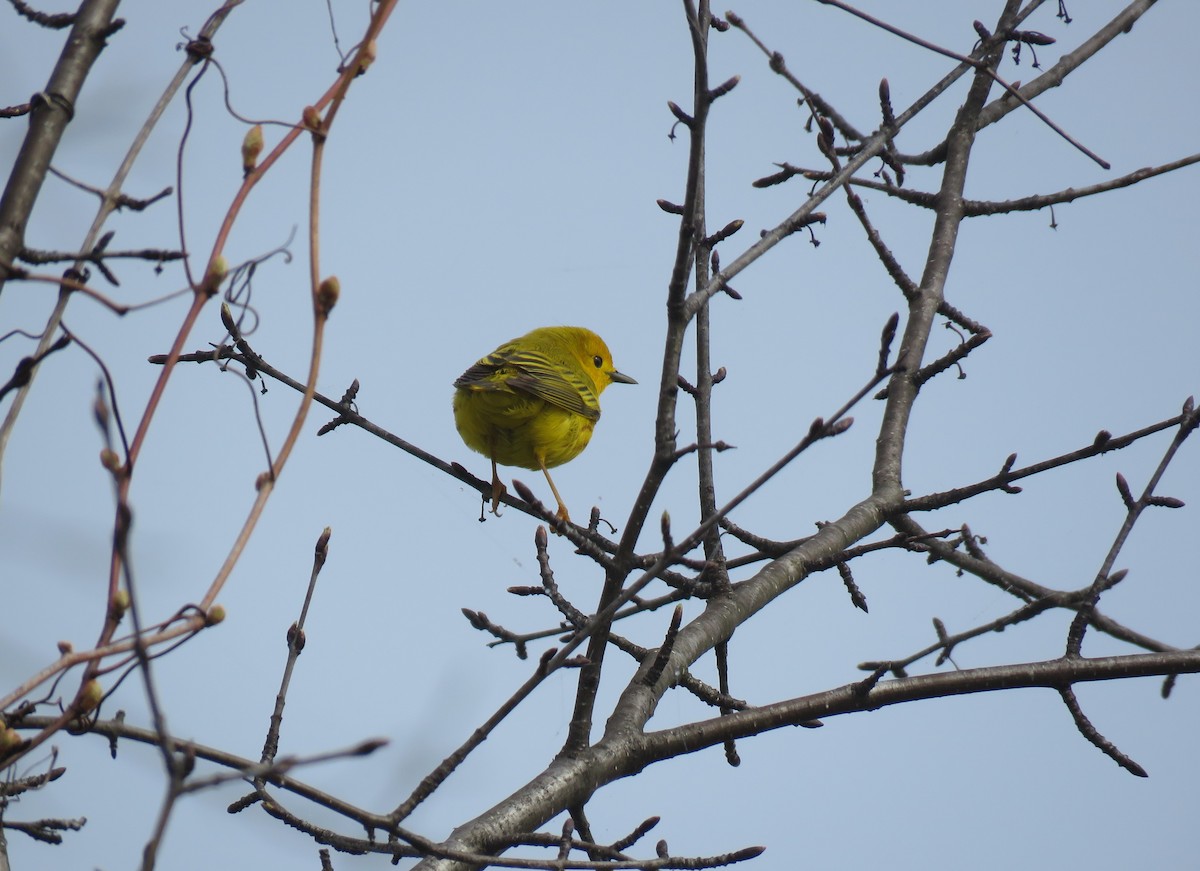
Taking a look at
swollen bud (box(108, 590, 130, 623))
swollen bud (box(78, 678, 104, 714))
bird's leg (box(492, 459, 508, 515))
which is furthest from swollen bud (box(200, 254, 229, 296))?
bird's leg (box(492, 459, 508, 515))

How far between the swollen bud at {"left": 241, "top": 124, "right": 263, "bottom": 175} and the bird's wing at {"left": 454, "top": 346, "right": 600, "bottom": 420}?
4313mm

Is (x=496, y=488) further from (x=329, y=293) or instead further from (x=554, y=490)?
(x=329, y=293)

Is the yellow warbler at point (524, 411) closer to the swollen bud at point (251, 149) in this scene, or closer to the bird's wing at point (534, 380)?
the bird's wing at point (534, 380)

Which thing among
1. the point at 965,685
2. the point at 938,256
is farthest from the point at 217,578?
the point at 938,256

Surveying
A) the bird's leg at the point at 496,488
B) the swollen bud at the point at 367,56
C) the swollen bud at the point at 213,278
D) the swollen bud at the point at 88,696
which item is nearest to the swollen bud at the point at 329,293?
the swollen bud at the point at 213,278

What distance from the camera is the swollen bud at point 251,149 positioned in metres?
1.47

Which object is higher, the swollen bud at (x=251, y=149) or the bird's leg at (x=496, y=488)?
the bird's leg at (x=496, y=488)

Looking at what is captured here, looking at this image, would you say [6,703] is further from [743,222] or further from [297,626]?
[743,222]

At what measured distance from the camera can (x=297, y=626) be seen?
2807mm

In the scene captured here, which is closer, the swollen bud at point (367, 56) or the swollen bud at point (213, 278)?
the swollen bud at point (213, 278)

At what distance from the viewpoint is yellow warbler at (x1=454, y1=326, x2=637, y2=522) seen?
5.94 metres

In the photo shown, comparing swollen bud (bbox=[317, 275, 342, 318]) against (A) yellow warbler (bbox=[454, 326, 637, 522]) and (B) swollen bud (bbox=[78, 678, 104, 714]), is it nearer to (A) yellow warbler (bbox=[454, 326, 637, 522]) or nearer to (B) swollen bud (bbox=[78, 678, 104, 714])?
(B) swollen bud (bbox=[78, 678, 104, 714])

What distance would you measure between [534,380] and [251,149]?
451 cm

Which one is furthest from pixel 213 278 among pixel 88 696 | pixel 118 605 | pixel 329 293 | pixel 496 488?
pixel 496 488
